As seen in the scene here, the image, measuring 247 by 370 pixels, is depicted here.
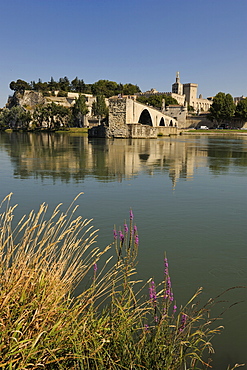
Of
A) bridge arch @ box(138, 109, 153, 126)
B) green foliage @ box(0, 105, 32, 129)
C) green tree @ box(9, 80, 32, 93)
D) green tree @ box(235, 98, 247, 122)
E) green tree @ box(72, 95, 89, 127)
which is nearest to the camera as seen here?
bridge arch @ box(138, 109, 153, 126)

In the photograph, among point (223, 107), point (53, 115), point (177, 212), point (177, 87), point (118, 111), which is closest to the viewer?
point (177, 212)

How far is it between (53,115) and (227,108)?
56.5 metres

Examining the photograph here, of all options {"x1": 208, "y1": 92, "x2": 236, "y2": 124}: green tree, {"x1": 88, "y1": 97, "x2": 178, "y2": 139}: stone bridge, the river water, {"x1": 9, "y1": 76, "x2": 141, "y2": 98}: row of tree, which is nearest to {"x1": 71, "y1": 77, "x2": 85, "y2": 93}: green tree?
{"x1": 9, "y1": 76, "x2": 141, "y2": 98}: row of tree

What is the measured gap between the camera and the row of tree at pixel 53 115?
92.8 m

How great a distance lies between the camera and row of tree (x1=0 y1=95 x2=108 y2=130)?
92750 millimetres

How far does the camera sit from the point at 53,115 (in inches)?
3676

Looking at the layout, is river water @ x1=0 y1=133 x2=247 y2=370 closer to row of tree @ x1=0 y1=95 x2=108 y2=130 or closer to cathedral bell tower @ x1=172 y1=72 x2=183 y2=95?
row of tree @ x1=0 y1=95 x2=108 y2=130

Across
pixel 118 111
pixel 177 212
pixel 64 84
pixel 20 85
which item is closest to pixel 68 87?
pixel 64 84

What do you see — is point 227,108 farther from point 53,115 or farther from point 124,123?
point 124,123

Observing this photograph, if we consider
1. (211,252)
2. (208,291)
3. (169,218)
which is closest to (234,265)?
(211,252)

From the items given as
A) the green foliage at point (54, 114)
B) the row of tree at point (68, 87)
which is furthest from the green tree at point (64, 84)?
the green foliage at point (54, 114)

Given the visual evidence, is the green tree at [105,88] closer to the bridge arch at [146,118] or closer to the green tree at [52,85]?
the green tree at [52,85]

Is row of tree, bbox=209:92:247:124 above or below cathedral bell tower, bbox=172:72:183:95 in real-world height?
below

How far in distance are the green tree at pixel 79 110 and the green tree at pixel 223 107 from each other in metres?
44.0
